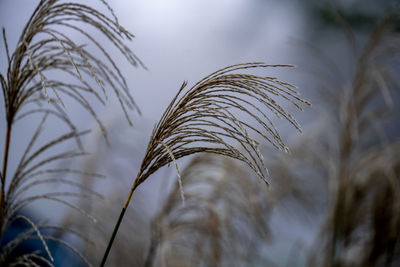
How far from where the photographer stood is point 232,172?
145 cm

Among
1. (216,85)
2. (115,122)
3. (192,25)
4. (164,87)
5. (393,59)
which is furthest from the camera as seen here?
(192,25)

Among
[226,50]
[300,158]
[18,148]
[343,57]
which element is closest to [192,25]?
[226,50]

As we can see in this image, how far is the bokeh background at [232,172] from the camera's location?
1.45 metres

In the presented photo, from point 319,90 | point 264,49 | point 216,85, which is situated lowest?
point 216,85

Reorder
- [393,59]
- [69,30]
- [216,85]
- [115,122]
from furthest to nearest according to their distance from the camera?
1. [69,30]
2. [115,122]
3. [393,59]
4. [216,85]

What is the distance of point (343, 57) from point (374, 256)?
3.76 m

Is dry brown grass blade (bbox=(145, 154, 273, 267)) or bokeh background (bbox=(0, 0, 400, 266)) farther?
bokeh background (bbox=(0, 0, 400, 266))

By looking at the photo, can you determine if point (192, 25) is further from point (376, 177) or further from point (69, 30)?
point (376, 177)

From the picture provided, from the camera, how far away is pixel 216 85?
636 millimetres

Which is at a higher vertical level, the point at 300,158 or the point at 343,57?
the point at 343,57

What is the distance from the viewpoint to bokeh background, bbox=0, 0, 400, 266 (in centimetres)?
145

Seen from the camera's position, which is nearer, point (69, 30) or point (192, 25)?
point (69, 30)

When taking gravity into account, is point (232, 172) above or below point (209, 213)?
above

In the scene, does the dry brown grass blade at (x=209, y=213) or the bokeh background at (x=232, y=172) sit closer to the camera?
the dry brown grass blade at (x=209, y=213)
